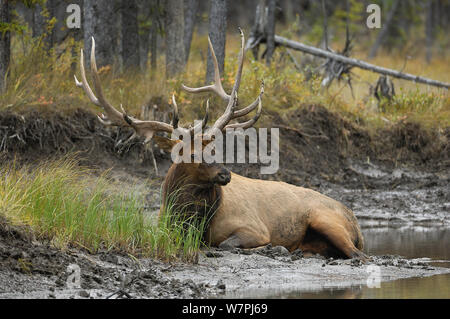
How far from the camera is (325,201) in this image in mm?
9578

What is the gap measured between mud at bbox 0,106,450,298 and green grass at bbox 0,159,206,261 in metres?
0.18

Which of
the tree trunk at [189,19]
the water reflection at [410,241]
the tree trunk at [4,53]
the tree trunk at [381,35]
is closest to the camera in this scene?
the water reflection at [410,241]

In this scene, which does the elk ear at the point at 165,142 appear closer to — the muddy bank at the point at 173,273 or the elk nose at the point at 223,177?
the elk nose at the point at 223,177

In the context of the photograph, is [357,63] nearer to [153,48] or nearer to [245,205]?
[153,48]

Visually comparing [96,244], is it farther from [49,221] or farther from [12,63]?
[12,63]

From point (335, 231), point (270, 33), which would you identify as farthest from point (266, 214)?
point (270, 33)

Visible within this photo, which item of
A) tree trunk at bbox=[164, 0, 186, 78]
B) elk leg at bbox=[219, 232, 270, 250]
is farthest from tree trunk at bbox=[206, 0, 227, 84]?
elk leg at bbox=[219, 232, 270, 250]

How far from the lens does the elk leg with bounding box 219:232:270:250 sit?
8633 mm

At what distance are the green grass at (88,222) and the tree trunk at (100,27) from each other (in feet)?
19.7

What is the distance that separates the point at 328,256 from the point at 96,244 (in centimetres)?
291

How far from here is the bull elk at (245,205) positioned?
862 cm

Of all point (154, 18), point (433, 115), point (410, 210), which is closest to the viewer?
point (410, 210)

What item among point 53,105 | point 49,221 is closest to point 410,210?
point 53,105

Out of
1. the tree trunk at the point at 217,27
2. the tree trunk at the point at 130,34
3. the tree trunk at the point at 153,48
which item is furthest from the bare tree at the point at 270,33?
the tree trunk at the point at 217,27
